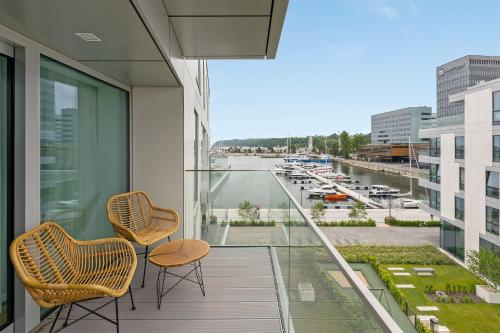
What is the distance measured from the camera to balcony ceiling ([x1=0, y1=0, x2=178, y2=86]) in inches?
68.7

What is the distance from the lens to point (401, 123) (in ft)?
142

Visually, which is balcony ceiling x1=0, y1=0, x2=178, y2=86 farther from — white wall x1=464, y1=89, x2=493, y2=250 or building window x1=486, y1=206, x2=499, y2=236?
building window x1=486, y1=206, x2=499, y2=236

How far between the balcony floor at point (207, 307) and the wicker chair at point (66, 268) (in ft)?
→ 0.60

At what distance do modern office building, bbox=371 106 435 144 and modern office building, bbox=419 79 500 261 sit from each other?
60.3 ft

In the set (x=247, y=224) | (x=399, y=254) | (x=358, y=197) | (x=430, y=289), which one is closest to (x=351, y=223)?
(x=399, y=254)

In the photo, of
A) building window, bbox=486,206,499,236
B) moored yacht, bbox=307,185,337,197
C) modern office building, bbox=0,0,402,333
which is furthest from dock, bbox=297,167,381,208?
modern office building, bbox=0,0,402,333

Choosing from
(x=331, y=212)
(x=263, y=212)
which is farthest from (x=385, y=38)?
(x=263, y=212)

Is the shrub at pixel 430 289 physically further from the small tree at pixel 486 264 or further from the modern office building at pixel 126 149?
the modern office building at pixel 126 149

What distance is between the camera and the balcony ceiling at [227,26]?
246 centimetres

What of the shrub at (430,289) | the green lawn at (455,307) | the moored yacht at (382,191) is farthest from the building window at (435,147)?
the moored yacht at (382,191)

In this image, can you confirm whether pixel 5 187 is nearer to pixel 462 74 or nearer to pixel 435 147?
pixel 435 147

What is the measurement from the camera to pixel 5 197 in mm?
2121

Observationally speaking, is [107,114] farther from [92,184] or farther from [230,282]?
[230,282]

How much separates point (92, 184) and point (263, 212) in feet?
6.97
